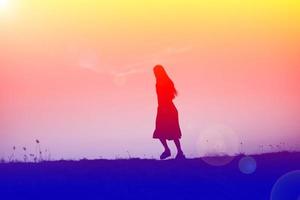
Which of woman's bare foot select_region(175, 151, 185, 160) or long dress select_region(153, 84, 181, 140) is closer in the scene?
woman's bare foot select_region(175, 151, 185, 160)

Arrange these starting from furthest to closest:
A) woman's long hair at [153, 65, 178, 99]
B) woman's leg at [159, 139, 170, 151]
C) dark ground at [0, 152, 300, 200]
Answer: woman's leg at [159, 139, 170, 151] < woman's long hair at [153, 65, 178, 99] < dark ground at [0, 152, 300, 200]

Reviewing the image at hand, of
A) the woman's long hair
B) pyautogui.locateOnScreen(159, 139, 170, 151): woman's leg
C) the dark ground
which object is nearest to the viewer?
the dark ground

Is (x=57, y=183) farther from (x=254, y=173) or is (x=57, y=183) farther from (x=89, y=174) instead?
(x=254, y=173)

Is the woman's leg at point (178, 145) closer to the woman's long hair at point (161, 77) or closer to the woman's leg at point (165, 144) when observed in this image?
the woman's leg at point (165, 144)

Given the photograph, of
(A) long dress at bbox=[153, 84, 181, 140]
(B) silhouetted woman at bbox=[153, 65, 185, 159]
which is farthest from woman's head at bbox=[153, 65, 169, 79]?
(A) long dress at bbox=[153, 84, 181, 140]

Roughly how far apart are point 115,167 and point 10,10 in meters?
2.26

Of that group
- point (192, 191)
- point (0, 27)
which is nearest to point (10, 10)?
point (0, 27)

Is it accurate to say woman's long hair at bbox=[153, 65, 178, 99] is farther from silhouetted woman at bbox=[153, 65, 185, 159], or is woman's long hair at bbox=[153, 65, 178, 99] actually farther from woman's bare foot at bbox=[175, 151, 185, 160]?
woman's bare foot at bbox=[175, 151, 185, 160]

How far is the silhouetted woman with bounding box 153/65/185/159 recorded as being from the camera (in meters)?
6.40

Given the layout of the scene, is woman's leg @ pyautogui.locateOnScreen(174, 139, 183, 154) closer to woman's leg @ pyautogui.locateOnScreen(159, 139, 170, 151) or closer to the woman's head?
woman's leg @ pyautogui.locateOnScreen(159, 139, 170, 151)

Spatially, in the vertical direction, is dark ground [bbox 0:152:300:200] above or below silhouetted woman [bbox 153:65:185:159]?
below

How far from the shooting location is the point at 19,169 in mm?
6316

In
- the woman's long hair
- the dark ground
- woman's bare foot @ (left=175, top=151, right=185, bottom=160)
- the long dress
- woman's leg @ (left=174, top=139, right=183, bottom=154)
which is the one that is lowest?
the dark ground

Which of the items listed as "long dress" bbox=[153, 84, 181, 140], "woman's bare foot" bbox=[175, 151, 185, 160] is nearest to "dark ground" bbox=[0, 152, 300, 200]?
"woman's bare foot" bbox=[175, 151, 185, 160]
